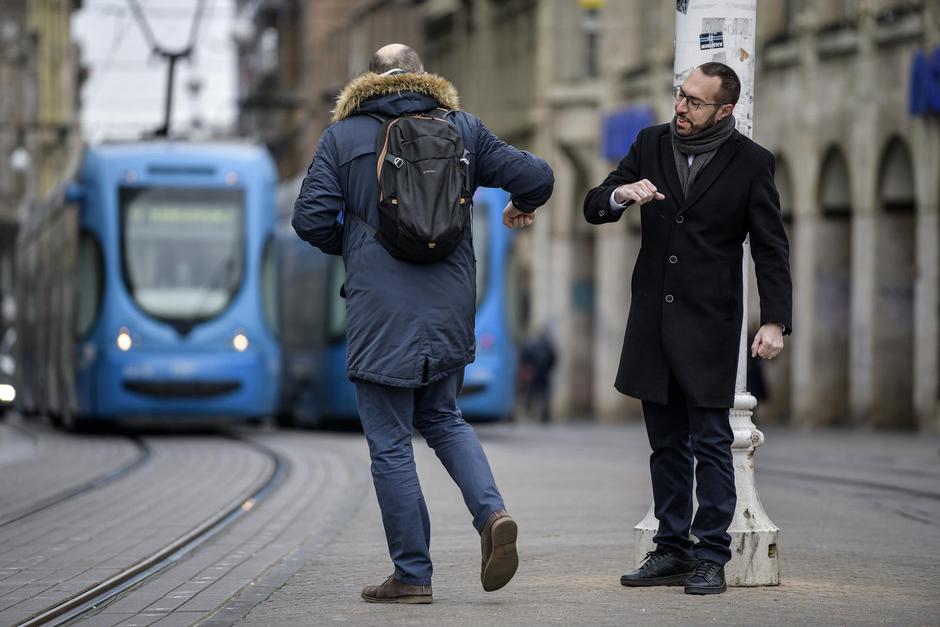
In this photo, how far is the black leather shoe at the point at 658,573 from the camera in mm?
7727

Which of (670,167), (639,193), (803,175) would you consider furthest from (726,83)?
(803,175)

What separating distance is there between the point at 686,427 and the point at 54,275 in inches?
755

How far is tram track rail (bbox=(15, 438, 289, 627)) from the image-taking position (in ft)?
24.7

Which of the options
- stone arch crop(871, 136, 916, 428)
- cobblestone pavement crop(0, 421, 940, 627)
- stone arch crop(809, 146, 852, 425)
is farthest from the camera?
stone arch crop(809, 146, 852, 425)

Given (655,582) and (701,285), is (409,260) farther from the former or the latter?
(655,582)

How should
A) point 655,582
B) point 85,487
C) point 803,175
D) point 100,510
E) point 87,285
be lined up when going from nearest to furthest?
point 655,582 → point 100,510 → point 85,487 → point 87,285 → point 803,175

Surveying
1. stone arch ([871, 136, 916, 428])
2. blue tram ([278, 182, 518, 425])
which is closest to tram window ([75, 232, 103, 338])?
blue tram ([278, 182, 518, 425])

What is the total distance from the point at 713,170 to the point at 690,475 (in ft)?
3.61

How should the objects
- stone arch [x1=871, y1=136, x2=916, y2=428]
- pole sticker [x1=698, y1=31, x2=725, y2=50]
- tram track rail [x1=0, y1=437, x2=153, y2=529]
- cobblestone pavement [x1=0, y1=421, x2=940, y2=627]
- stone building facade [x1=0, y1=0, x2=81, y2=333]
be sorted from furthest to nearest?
stone building facade [x1=0, y1=0, x2=81, y2=333]
stone arch [x1=871, y1=136, x2=916, y2=428]
tram track rail [x1=0, y1=437, x2=153, y2=529]
pole sticker [x1=698, y1=31, x2=725, y2=50]
cobblestone pavement [x1=0, y1=421, x2=940, y2=627]

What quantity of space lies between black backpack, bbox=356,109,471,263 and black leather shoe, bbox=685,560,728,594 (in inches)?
55.4

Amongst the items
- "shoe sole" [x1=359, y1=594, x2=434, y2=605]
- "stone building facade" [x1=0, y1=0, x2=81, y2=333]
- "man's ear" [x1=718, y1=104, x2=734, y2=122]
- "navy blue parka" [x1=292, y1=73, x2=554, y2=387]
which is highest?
"stone building facade" [x1=0, y1=0, x2=81, y2=333]

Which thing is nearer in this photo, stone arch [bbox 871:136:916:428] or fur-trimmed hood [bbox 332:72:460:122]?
fur-trimmed hood [bbox 332:72:460:122]

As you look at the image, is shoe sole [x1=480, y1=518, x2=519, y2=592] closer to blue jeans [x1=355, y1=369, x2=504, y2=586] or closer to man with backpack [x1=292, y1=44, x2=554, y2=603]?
man with backpack [x1=292, y1=44, x2=554, y2=603]

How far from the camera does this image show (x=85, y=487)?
13984 mm
